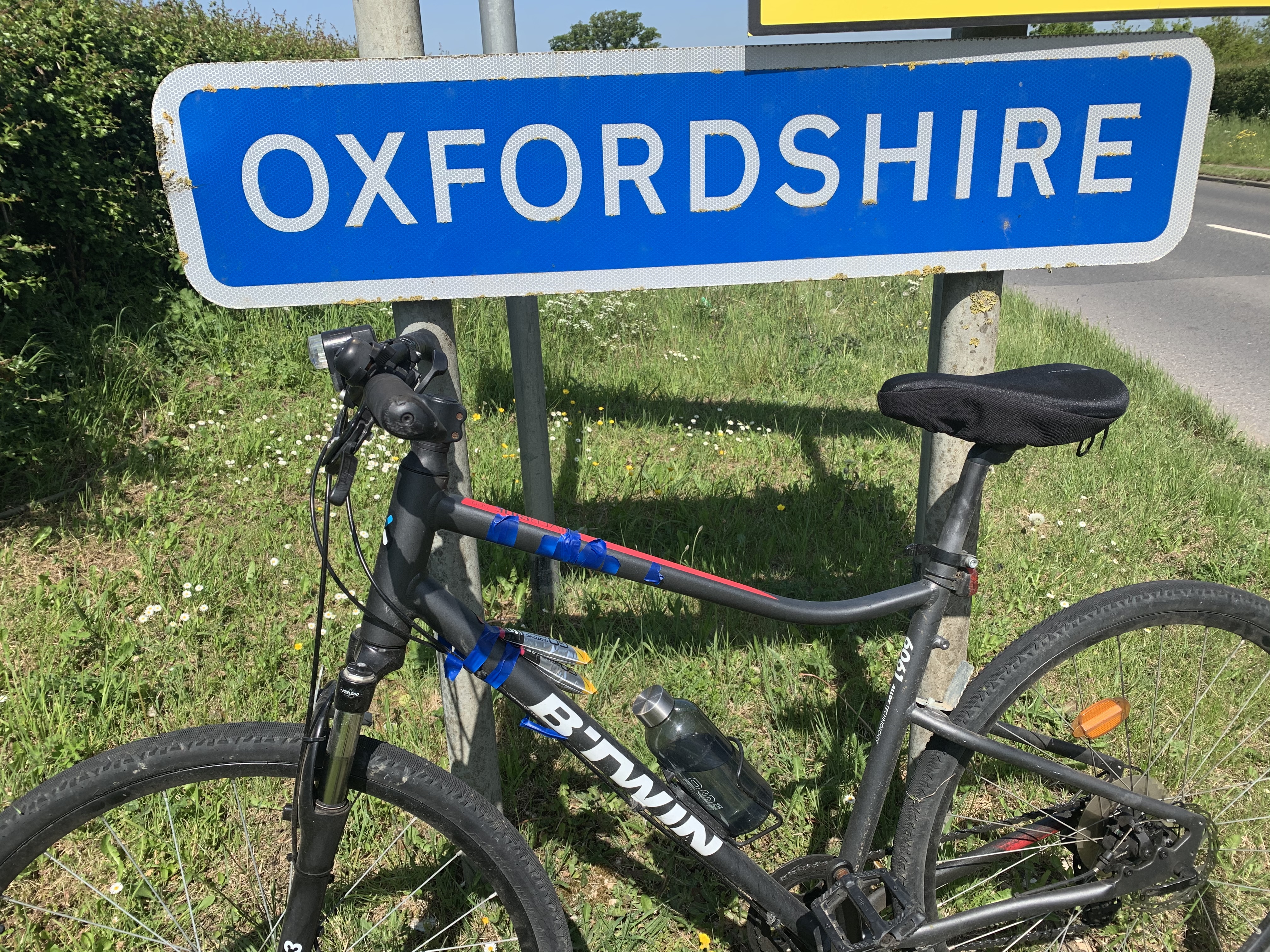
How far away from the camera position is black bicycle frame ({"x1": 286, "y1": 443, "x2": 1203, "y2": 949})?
124 centimetres

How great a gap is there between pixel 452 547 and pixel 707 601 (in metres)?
0.52

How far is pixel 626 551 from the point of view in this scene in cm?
133

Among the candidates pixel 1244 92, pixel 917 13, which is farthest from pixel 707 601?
pixel 1244 92

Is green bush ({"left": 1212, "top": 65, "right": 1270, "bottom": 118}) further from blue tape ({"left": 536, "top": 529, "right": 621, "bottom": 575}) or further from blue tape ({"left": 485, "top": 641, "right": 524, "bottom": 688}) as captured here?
blue tape ({"left": 485, "top": 641, "right": 524, "bottom": 688})

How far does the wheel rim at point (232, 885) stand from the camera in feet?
5.65

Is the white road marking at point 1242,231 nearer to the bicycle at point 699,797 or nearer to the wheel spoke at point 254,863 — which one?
the bicycle at point 699,797

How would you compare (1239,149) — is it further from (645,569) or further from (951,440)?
(645,569)

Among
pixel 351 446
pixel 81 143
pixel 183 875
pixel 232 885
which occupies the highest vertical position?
pixel 81 143

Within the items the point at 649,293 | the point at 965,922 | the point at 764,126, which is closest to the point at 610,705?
the point at 965,922

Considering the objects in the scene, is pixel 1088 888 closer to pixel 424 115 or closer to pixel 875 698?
pixel 875 698

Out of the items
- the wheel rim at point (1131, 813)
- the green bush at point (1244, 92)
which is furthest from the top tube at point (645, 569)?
the green bush at point (1244, 92)

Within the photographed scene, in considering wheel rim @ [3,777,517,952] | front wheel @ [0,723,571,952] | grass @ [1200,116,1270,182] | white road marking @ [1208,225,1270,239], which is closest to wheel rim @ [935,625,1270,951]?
front wheel @ [0,723,571,952]

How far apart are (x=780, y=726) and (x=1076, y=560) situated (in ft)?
4.78

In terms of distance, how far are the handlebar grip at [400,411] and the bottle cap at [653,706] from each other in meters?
0.66
